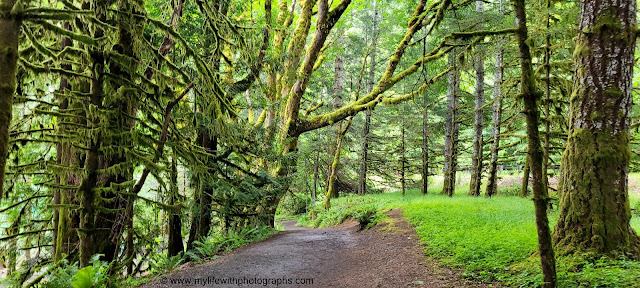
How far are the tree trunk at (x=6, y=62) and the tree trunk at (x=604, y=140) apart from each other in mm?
6227

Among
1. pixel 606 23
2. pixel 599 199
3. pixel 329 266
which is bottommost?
pixel 329 266

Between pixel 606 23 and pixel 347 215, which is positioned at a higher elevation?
pixel 606 23

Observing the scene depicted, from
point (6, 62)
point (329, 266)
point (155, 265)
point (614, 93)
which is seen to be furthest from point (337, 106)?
point (6, 62)

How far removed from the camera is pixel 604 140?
4539 millimetres

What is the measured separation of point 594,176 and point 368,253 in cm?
485

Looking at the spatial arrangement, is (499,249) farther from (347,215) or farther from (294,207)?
(294,207)

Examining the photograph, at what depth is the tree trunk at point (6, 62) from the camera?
2258mm

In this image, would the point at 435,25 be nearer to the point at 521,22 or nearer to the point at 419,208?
the point at 521,22

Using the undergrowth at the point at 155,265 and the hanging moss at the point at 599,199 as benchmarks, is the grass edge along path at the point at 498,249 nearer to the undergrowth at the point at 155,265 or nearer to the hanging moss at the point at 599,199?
the hanging moss at the point at 599,199

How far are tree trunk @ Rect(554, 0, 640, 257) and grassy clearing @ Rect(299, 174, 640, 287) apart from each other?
41 centimetres

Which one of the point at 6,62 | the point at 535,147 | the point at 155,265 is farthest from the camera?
the point at 155,265

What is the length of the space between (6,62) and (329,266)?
637 cm

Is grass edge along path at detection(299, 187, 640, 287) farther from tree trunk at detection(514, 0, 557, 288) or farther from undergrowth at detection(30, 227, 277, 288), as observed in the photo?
undergrowth at detection(30, 227, 277, 288)

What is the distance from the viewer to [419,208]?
35.8 ft
